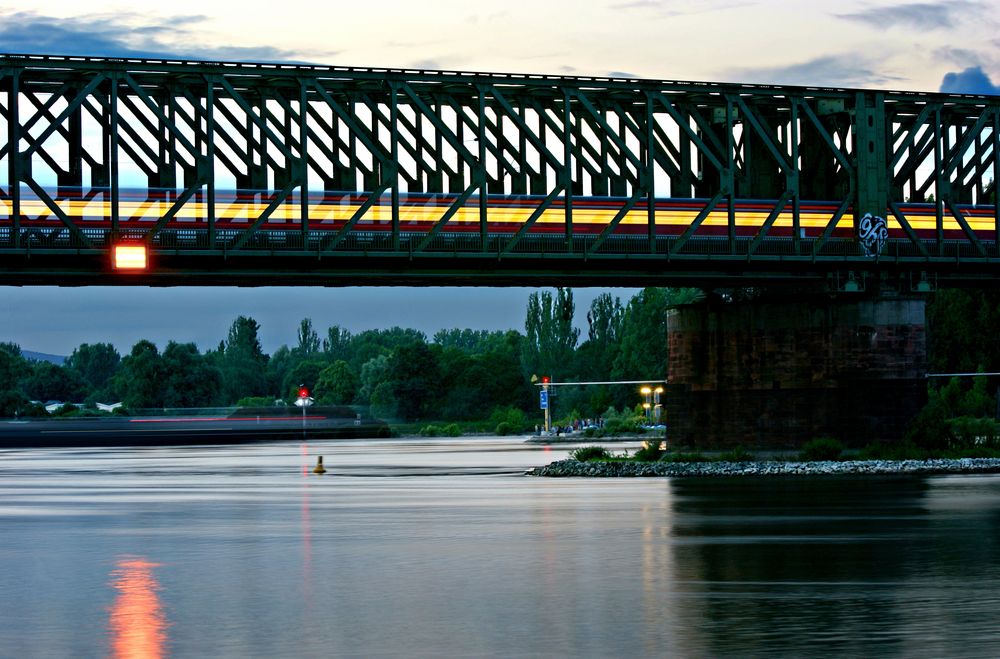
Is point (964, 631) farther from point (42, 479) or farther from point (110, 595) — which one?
point (42, 479)

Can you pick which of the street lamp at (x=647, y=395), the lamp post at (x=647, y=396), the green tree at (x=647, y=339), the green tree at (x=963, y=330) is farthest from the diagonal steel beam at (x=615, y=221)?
the green tree at (x=647, y=339)

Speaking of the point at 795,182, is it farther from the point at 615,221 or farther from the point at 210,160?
the point at 210,160

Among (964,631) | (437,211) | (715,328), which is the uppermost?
(437,211)

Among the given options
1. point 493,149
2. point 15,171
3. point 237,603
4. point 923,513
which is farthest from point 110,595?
point 493,149

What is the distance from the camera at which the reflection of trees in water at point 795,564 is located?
71.2ft

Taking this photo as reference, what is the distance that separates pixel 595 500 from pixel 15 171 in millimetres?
29224

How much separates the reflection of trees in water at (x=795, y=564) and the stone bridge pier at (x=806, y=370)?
18.4 meters

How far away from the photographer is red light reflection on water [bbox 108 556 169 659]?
2080cm

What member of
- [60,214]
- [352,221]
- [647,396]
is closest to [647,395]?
[647,396]

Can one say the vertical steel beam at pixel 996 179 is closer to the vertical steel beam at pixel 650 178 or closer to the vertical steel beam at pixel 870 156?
the vertical steel beam at pixel 870 156

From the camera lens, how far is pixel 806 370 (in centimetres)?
7112

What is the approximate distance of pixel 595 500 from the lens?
163 feet

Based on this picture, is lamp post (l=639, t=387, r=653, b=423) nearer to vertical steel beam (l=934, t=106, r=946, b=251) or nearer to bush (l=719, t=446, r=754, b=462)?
vertical steel beam (l=934, t=106, r=946, b=251)

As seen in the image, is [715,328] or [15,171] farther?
[715,328]
